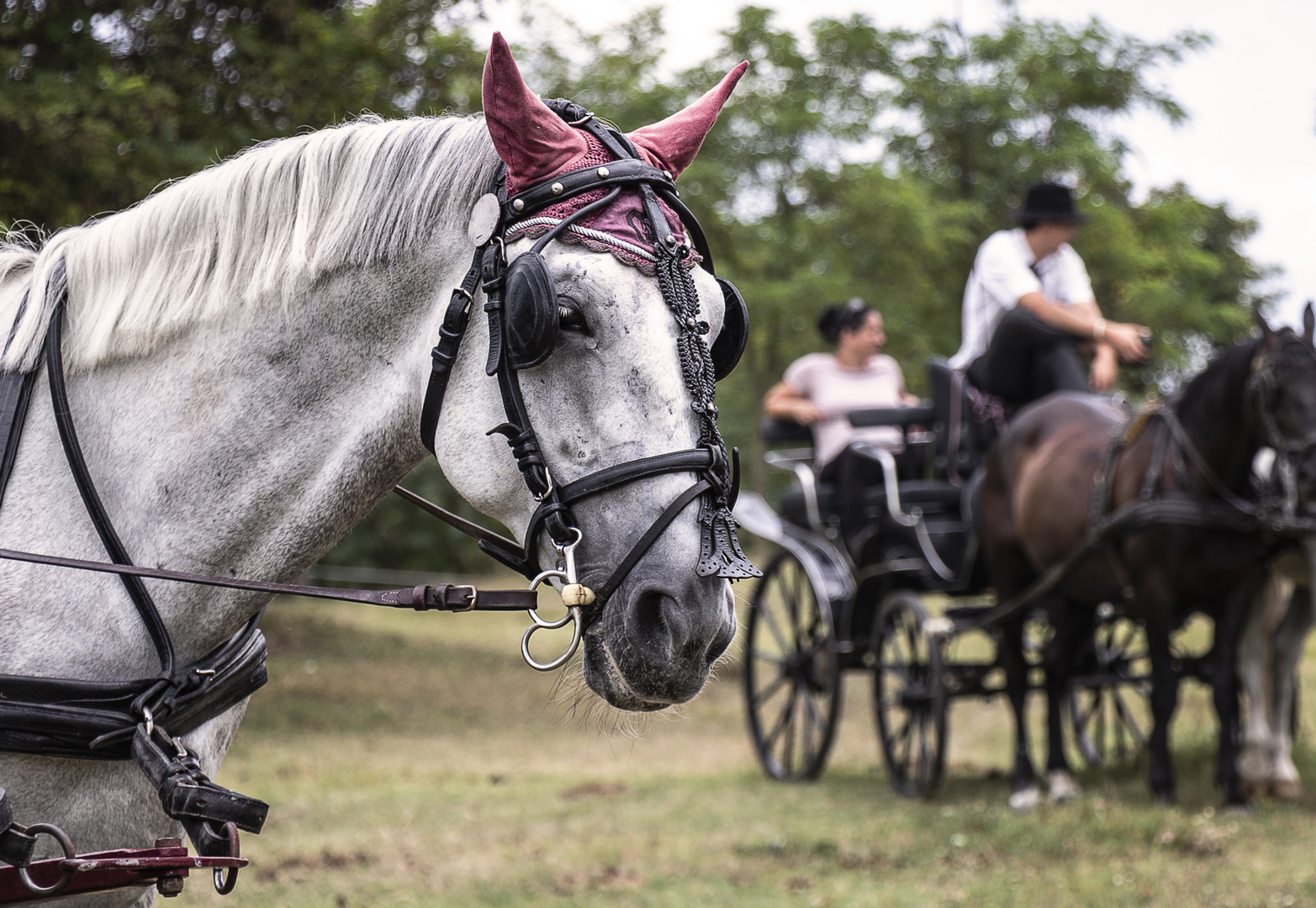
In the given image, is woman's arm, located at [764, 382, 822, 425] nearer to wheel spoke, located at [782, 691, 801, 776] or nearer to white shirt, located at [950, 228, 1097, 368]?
white shirt, located at [950, 228, 1097, 368]

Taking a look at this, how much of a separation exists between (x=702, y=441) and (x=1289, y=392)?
13.7 feet

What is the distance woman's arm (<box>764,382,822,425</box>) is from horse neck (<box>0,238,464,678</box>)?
18.7ft

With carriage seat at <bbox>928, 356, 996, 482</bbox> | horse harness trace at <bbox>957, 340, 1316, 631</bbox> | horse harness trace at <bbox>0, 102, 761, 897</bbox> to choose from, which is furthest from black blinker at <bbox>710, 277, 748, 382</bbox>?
carriage seat at <bbox>928, 356, 996, 482</bbox>

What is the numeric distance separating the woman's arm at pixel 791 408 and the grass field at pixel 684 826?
217 cm

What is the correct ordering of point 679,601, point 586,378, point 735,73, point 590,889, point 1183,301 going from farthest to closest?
point 1183,301
point 590,889
point 735,73
point 586,378
point 679,601

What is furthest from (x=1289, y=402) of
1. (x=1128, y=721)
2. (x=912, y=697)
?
(x=1128, y=721)

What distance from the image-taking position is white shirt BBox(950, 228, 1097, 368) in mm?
6348

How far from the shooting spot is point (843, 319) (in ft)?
25.8

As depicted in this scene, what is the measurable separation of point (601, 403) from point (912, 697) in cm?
521

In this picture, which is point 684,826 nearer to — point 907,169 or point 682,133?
point 682,133

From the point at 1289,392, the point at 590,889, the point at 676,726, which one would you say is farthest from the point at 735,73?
the point at 676,726

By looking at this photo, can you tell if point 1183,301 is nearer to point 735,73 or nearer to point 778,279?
point 778,279

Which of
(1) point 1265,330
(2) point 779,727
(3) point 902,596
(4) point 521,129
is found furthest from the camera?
(2) point 779,727

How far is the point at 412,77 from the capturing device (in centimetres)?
935
